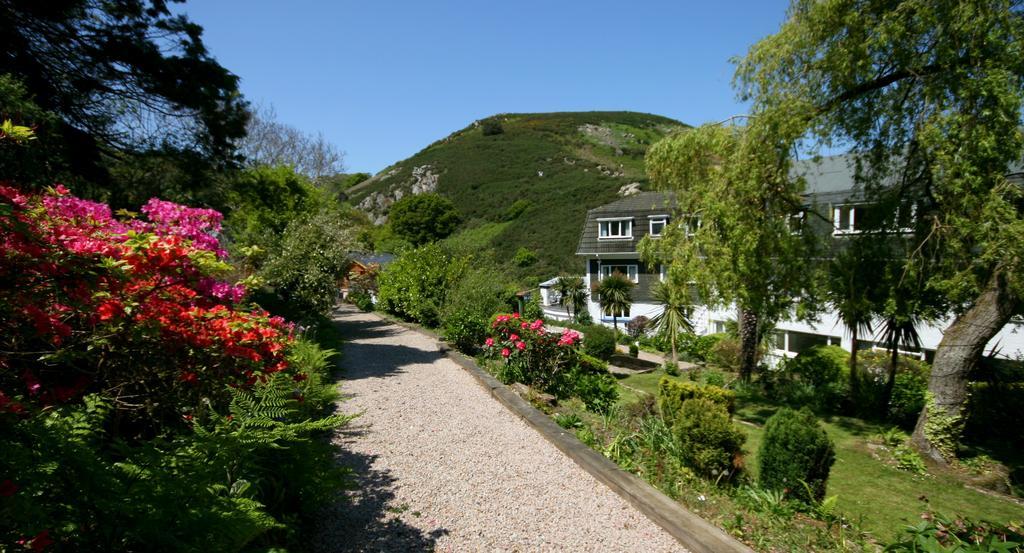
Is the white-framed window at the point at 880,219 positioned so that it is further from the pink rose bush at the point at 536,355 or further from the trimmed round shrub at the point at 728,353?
the trimmed round shrub at the point at 728,353

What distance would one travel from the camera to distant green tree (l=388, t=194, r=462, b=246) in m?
55.2

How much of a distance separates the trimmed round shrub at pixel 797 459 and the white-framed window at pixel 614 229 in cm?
2467

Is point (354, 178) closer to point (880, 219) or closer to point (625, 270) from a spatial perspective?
point (625, 270)

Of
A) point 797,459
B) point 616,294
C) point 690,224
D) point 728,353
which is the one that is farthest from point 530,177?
point 797,459

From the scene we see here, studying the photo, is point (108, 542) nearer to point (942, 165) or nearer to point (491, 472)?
point (491, 472)

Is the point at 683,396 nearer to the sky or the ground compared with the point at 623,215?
nearer to the ground

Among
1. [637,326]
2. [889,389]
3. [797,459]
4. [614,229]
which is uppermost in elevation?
[614,229]

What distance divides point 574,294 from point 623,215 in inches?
213

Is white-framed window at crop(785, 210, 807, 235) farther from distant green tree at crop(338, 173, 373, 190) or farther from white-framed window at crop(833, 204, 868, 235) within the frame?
distant green tree at crop(338, 173, 373, 190)

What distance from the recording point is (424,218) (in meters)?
55.3

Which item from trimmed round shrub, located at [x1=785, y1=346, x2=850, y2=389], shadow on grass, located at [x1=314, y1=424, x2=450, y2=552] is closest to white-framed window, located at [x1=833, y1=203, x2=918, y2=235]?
trimmed round shrub, located at [x1=785, y1=346, x2=850, y2=389]

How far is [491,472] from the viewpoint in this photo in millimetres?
5301

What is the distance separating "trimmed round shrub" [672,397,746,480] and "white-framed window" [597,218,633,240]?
24550 mm

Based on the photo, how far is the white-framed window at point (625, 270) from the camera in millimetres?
28266
